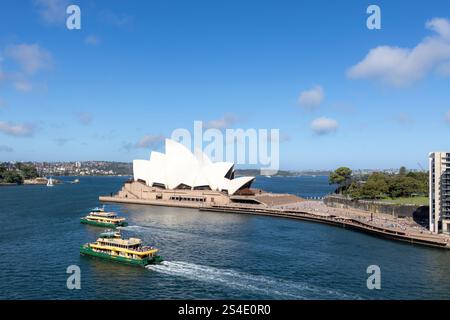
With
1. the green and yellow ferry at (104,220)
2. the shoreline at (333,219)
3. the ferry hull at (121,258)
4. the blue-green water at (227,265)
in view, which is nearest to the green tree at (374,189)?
the shoreline at (333,219)

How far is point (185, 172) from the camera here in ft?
169

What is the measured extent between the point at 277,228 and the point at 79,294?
61.3 ft

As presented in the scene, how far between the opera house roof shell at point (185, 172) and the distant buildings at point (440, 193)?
23.8 metres

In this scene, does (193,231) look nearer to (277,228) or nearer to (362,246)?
(277,228)

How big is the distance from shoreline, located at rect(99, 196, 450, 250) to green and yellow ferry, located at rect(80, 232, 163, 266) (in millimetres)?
16163

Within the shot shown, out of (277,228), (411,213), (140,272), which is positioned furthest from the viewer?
(411,213)

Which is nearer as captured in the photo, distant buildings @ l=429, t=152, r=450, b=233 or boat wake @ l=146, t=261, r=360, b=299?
boat wake @ l=146, t=261, r=360, b=299

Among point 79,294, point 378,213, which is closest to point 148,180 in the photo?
point 378,213

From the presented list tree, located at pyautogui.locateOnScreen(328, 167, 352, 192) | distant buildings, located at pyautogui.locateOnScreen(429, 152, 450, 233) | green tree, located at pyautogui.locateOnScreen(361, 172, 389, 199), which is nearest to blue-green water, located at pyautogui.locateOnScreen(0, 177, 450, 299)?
distant buildings, located at pyautogui.locateOnScreen(429, 152, 450, 233)

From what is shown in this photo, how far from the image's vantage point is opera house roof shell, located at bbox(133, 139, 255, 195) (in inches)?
1934

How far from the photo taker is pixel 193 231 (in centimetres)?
2914

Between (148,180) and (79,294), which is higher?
(148,180)

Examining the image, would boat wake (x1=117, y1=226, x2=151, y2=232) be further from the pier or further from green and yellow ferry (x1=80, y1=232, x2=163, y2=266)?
the pier

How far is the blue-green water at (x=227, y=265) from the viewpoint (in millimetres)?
15688
